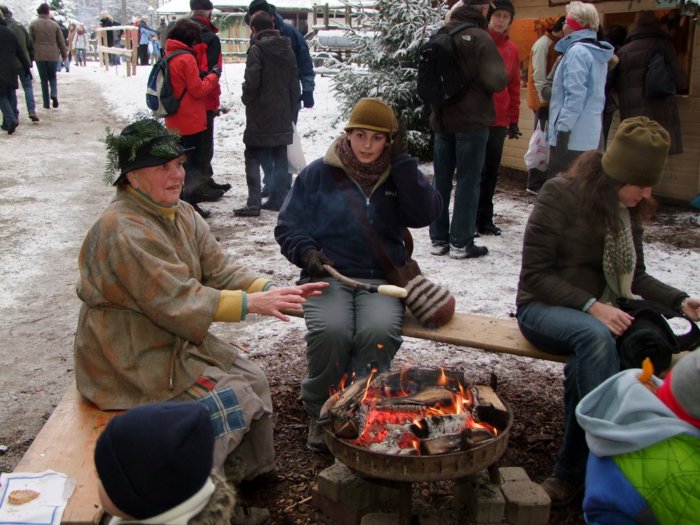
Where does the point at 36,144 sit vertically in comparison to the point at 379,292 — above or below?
below

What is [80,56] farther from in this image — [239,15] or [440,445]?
[440,445]

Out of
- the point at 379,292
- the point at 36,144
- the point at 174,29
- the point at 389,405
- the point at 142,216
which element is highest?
the point at 174,29

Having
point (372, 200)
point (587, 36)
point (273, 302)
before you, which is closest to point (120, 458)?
point (273, 302)

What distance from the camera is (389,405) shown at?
11.0 ft

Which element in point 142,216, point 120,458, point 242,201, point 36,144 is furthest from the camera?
point 36,144

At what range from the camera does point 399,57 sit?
10758mm

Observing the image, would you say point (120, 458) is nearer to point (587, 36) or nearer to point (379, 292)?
point (379, 292)

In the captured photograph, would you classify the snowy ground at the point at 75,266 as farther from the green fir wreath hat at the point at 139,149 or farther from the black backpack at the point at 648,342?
the green fir wreath hat at the point at 139,149

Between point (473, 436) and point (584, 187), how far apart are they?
143cm

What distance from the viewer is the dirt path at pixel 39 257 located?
4602mm

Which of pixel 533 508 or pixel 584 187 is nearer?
pixel 533 508

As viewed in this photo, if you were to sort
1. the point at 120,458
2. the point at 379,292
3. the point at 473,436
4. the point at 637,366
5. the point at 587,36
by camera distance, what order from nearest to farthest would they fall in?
the point at 120,458
the point at 473,436
the point at 637,366
the point at 379,292
the point at 587,36

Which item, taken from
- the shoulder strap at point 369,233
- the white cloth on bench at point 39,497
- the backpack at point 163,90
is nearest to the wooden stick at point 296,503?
the white cloth on bench at point 39,497

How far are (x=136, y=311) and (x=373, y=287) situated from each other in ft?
4.41
